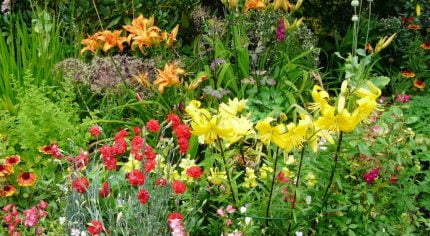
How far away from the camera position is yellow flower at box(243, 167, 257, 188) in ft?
11.0

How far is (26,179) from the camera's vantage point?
3.70 metres

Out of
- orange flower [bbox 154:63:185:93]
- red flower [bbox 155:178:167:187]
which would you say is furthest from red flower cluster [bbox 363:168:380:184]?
orange flower [bbox 154:63:185:93]

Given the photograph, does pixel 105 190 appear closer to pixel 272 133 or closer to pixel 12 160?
pixel 12 160

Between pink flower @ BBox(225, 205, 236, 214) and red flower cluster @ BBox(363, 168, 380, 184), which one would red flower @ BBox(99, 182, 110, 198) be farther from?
red flower cluster @ BBox(363, 168, 380, 184)

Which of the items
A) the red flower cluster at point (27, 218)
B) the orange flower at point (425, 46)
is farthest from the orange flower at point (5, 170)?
the orange flower at point (425, 46)

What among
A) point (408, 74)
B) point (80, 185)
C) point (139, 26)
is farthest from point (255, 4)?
point (80, 185)

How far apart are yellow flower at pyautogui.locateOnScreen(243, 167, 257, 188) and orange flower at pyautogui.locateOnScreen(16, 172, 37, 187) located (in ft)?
3.70

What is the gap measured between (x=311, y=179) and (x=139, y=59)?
6.56ft

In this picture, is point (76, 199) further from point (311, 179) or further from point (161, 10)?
point (161, 10)

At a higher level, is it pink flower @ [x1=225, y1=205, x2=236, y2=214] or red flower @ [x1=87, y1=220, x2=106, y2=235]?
red flower @ [x1=87, y1=220, x2=106, y2=235]

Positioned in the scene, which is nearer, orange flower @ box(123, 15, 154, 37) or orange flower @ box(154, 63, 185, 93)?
orange flower @ box(154, 63, 185, 93)

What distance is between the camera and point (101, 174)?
3645mm

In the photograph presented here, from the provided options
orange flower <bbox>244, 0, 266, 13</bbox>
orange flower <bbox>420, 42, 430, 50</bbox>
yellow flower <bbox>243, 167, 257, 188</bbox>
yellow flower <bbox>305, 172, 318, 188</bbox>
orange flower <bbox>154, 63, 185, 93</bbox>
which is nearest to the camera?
yellow flower <bbox>305, 172, 318, 188</bbox>

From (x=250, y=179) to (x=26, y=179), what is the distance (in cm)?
118
